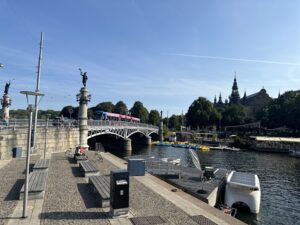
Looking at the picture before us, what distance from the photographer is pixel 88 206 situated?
13250 mm

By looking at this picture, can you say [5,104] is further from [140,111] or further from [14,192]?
[140,111]

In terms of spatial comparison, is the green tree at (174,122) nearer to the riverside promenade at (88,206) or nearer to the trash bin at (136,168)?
the trash bin at (136,168)

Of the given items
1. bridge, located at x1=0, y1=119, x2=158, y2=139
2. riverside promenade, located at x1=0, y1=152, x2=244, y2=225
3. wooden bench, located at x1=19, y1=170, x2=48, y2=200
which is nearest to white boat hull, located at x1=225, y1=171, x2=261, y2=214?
riverside promenade, located at x1=0, y1=152, x2=244, y2=225

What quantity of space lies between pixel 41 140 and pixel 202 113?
378ft

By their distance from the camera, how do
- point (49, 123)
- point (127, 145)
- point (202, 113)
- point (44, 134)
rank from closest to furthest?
point (44, 134)
point (49, 123)
point (127, 145)
point (202, 113)

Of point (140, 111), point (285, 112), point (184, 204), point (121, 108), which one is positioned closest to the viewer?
point (184, 204)

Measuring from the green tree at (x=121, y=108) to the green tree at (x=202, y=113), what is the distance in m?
33.1

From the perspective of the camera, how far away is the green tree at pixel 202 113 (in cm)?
14312

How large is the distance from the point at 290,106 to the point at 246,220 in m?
107

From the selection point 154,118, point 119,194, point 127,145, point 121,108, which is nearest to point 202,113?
point 154,118

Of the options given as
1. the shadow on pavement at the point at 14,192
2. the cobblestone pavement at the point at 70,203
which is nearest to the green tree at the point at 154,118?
the cobblestone pavement at the point at 70,203

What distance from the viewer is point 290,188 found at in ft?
111

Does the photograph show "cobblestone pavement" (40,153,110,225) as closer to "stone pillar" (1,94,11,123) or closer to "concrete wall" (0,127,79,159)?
"concrete wall" (0,127,79,159)

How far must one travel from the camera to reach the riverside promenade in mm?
11586
